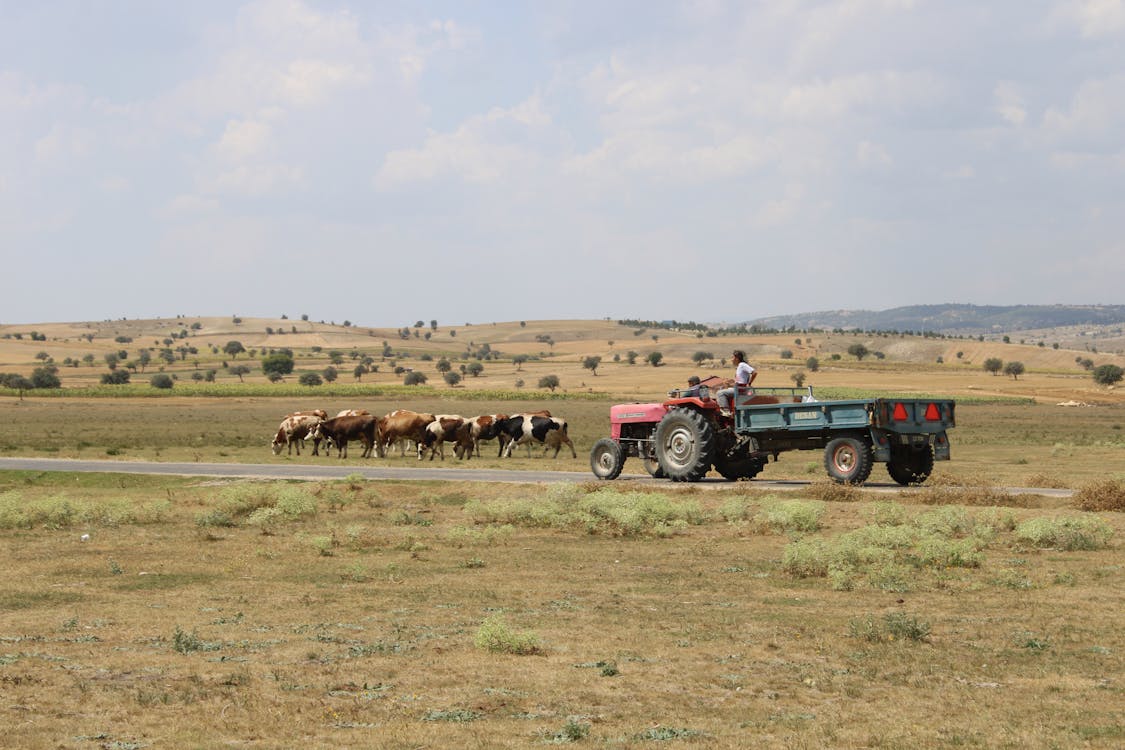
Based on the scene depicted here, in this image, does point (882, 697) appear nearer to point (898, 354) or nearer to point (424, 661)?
point (424, 661)

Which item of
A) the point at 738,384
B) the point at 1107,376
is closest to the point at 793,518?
the point at 738,384

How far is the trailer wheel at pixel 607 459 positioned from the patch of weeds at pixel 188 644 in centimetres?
1663

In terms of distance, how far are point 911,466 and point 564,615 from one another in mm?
14245

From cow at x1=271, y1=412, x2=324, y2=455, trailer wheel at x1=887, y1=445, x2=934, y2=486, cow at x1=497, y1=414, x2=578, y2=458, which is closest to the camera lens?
trailer wheel at x1=887, y1=445, x2=934, y2=486

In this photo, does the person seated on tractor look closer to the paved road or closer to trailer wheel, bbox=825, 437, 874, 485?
the paved road

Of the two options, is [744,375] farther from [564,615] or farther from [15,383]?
[15,383]

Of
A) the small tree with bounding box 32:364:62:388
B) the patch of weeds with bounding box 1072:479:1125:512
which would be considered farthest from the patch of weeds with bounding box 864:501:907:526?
the small tree with bounding box 32:364:62:388

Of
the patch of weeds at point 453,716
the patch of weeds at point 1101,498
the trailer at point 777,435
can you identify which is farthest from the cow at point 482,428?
the patch of weeds at point 453,716

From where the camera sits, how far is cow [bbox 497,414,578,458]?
1575 inches

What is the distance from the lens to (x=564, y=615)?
11992mm

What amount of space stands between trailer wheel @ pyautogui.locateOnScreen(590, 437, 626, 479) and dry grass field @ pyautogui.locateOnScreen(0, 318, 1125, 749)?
2.27m

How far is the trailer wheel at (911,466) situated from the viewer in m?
24.0

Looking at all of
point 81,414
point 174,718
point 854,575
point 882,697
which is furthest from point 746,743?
point 81,414

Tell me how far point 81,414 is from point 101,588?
65514 mm
